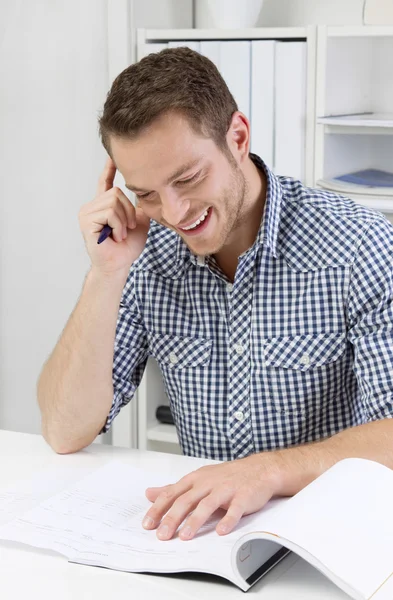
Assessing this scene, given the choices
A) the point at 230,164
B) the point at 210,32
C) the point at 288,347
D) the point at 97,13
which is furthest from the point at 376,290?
the point at 97,13

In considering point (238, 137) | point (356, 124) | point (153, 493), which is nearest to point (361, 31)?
point (356, 124)

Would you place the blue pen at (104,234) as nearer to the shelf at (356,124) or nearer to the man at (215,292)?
the man at (215,292)

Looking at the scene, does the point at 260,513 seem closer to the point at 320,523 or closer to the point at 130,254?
the point at 320,523

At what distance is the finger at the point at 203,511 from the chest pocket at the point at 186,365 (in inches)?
17.5

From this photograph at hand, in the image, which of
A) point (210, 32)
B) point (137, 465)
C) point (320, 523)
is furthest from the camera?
point (210, 32)

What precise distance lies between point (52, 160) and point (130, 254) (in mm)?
1019

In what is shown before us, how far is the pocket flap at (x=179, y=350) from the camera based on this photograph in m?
1.48

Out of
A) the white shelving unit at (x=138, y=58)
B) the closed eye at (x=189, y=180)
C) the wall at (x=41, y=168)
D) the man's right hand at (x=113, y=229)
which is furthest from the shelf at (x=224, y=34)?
the closed eye at (x=189, y=180)

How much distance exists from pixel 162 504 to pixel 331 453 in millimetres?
254

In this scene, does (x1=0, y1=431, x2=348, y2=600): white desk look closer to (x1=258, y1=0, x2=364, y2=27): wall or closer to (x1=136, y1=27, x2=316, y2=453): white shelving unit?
(x1=136, y1=27, x2=316, y2=453): white shelving unit

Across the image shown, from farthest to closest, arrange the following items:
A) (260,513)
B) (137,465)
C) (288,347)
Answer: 1. (288,347)
2. (137,465)
3. (260,513)

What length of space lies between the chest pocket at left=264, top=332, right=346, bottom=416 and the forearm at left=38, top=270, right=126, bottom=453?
0.26m

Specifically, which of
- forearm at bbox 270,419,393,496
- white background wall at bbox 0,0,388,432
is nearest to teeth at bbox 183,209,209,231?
forearm at bbox 270,419,393,496

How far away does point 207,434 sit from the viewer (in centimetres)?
150
